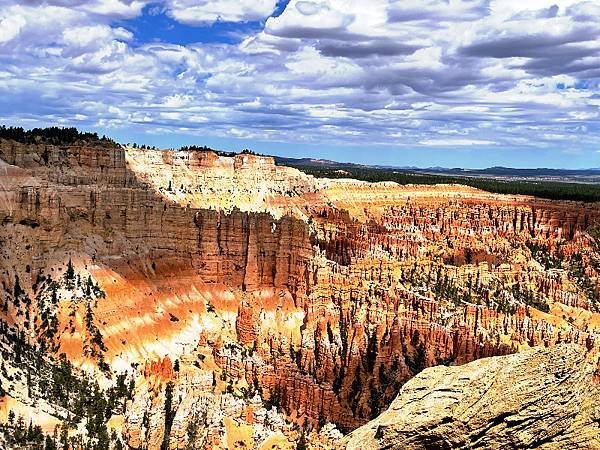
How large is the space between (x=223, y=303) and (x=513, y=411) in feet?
173

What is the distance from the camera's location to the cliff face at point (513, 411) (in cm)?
1230

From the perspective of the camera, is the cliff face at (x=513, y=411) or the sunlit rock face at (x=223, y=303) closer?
the cliff face at (x=513, y=411)

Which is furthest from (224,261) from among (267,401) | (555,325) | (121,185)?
(555,325)

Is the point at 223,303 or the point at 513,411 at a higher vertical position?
the point at 513,411

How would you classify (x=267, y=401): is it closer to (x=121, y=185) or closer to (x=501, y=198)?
(x=121, y=185)

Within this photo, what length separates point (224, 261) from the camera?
218ft

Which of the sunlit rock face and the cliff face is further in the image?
the sunlit rock face

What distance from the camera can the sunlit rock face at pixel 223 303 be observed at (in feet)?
163

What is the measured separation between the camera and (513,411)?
40.3ft

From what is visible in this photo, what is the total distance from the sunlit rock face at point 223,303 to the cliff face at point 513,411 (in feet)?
104

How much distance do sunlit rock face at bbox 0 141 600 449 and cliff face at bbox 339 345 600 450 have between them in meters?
31.8

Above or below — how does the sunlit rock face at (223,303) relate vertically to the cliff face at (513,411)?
below

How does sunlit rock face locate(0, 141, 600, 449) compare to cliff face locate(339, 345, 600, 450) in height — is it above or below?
below

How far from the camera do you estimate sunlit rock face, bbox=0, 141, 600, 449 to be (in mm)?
49531
